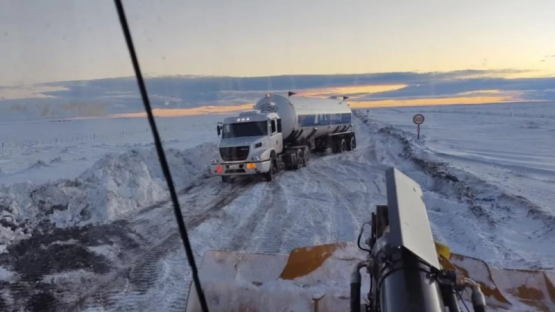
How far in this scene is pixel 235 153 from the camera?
17.3 m

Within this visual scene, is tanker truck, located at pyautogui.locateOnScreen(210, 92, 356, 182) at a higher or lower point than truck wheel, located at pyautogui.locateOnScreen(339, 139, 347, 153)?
higher

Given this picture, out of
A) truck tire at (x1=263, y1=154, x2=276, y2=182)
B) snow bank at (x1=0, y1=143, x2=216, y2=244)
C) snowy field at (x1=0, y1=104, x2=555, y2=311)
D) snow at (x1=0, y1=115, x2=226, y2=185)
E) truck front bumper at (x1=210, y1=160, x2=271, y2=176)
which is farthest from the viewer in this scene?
snow at (x1=0, y1=115, x2=226, y2=185)

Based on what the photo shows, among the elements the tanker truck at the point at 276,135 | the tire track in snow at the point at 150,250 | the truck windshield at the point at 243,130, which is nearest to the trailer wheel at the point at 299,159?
the tanker truck at the point at 276,135

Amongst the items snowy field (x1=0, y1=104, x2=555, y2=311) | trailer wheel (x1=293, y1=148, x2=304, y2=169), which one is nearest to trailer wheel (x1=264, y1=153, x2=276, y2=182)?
snowy field (x1=0, y1=104, x2=555, y2=311)

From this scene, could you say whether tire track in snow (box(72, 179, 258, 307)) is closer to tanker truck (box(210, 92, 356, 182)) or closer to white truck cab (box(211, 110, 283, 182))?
white truck cab (box(211, 110, 283, 182))

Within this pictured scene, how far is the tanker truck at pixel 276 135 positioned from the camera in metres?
17.1

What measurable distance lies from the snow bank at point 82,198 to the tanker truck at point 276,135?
2.05m

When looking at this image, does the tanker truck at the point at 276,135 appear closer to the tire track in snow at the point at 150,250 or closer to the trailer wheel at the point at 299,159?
the trailer wheel at the point at 299,159

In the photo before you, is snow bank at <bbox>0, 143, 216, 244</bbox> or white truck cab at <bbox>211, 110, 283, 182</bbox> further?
white truck cab at <bbox>211, 110, 283, 182</bbox>

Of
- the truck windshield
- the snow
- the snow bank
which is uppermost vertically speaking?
the truck windshield

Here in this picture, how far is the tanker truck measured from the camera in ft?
56.1

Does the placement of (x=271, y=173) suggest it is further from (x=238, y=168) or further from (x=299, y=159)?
(x=299, y=159)

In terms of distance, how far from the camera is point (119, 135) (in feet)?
123

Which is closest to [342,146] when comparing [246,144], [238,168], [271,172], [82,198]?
[271,172]
